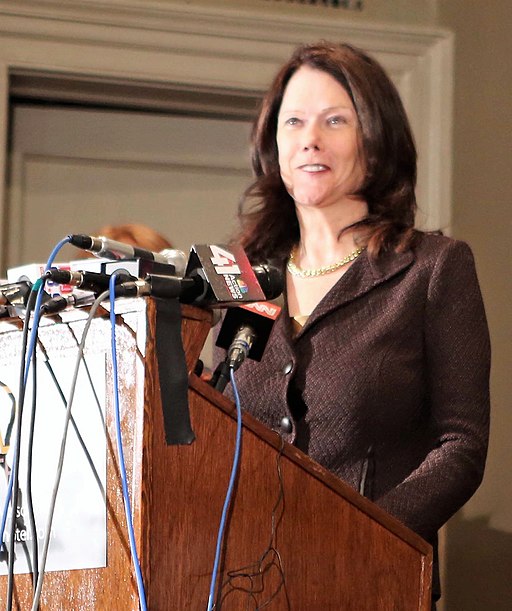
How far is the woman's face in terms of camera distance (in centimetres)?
184

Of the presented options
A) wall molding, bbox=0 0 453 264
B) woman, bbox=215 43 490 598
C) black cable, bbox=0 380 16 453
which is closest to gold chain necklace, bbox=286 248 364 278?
woman, bbox=215 43 490 598

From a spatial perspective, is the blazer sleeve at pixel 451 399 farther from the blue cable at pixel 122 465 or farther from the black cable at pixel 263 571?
the blue cable at pixel 122 465

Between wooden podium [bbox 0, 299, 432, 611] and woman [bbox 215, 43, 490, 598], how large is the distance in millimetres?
245

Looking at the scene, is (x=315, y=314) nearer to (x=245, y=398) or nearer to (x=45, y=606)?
(x=245, y=398)

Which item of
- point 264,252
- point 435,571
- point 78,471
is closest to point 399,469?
point 435,571

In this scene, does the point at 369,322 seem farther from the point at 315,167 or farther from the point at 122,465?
the point at 122,465

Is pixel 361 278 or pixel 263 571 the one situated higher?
pixel 361 278

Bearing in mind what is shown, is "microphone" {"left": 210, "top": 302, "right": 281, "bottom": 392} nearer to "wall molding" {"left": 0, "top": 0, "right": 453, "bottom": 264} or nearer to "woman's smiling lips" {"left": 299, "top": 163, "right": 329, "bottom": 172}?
"woman's smiling lips" {"left": 299, "top": 163, "right": 329, "bottom": 172}

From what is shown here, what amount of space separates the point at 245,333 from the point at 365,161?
657 mm

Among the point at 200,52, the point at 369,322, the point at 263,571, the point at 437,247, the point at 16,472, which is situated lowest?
the point at 263,571

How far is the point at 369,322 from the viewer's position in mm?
1688

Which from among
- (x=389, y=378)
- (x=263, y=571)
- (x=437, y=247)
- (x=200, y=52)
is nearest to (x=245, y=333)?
(x=263, y=571)

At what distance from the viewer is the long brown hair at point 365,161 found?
1.87 m

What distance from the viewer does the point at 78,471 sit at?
115 centimetres
